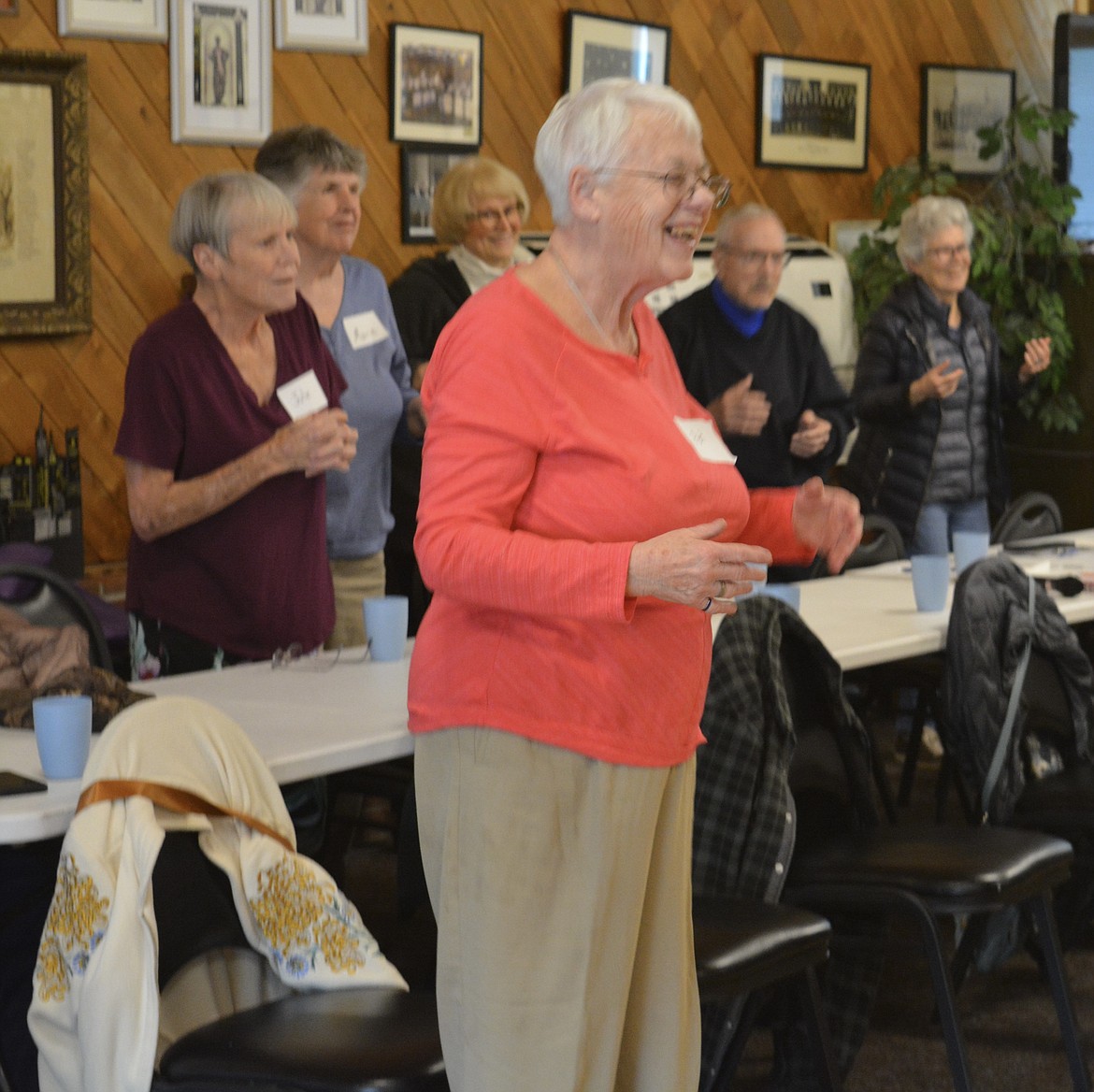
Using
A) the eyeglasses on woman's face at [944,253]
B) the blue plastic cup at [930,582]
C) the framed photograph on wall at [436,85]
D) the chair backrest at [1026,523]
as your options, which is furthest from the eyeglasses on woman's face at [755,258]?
the framed photograph on wall at [436,85]

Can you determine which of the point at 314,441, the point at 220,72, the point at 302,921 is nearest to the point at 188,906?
the point at 302,921

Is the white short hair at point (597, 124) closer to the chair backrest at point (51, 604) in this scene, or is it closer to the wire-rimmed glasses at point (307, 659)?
the wire-rimmed glasses at point (307, 659)

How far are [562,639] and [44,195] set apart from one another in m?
3.30

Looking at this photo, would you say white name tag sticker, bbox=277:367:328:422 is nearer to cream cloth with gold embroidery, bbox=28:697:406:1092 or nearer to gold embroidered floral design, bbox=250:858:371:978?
cream cloth with gold embroidery, bbox=28:697:406:1092

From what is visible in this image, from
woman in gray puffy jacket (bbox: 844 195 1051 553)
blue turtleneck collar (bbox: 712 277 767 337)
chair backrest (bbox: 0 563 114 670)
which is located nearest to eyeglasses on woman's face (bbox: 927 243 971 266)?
woman in gray puffy jacket (bbox: 844 195 1051 553)

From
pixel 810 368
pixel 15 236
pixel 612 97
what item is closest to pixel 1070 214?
pixel 810 368

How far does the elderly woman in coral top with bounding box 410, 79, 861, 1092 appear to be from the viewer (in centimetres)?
176

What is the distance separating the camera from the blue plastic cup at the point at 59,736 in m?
2.22

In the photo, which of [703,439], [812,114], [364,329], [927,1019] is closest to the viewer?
[703,439]

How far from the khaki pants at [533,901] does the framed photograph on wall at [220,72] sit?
3.47 m

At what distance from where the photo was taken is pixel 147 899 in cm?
197

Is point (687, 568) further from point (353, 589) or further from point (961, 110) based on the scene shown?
point (961, 110)

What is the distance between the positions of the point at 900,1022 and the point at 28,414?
2.79 metres

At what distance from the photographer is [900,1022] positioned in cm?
333
